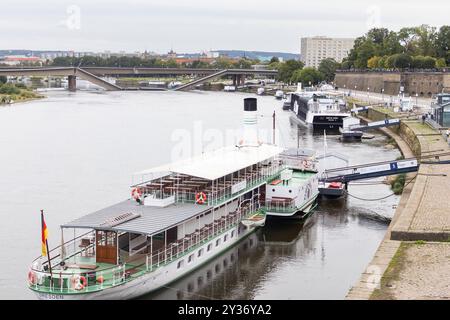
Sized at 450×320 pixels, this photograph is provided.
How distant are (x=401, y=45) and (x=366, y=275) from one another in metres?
90.4

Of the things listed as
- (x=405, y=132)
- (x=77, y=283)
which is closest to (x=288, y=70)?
(x=405, y=132)

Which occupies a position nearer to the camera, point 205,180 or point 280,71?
point 205,180

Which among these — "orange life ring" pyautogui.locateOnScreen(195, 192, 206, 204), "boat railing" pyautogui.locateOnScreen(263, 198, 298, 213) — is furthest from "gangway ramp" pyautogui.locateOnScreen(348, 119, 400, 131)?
"orange life ring" pyautogui.locateOnScreen(195, 192, 206, 204)

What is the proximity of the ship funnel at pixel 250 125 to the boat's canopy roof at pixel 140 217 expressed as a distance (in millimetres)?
6711

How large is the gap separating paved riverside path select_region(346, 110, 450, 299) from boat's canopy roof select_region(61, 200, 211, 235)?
508 cm

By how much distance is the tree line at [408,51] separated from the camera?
86.4m

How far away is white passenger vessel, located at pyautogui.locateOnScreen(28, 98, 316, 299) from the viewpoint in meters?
16.9

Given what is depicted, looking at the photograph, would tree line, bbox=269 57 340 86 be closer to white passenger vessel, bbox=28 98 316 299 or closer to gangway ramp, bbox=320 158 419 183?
gangway ramp, bbox=320 158 419 183

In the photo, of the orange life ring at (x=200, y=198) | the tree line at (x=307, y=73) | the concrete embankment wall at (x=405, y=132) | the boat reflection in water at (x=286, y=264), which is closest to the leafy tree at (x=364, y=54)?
the tree line at (x=307, y=73)

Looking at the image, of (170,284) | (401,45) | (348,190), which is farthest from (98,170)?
(401,45)

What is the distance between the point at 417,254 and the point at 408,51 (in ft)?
281

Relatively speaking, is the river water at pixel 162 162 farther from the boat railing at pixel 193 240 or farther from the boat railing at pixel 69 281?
the boat railing at pixel 69 281
